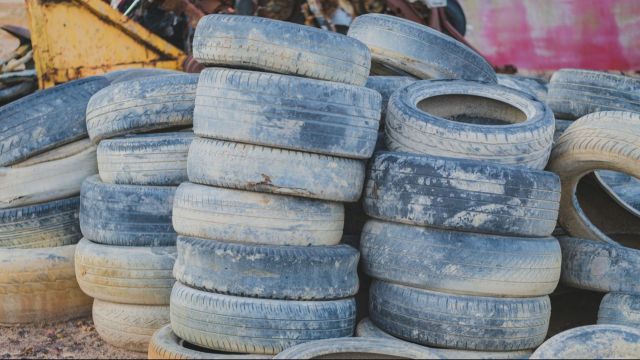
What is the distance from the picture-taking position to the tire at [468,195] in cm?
382

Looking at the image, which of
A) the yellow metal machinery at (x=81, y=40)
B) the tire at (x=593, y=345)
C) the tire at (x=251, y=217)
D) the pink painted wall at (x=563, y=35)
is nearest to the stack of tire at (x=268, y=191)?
the tire at (x=251, y=217)

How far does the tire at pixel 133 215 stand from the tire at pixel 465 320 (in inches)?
48.9

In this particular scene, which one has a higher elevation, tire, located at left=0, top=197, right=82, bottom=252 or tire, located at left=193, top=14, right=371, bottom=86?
tire, located at left=193, top=14, right=371, bottom=86

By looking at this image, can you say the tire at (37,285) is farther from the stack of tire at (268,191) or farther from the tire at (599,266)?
the tire at (599,266)

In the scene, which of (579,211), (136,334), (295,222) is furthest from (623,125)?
(136,334)

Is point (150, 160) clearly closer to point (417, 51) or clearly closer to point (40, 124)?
point (40, 124)

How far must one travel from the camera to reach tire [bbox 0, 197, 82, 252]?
15.6 feet

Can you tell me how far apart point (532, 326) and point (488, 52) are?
8.61m

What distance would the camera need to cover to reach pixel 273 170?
3797 mm

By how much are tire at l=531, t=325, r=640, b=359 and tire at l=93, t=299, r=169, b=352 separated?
6.42ft

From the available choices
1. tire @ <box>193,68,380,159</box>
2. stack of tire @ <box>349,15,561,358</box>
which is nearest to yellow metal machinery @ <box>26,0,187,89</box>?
tire @ <box>193,68,380,159</box>

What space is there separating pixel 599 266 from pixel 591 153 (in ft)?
1.85

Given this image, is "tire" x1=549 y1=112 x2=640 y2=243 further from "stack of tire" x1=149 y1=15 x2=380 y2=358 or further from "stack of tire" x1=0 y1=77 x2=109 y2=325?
"stack of tire" x1=0 y1=77 x2=109 y2=325

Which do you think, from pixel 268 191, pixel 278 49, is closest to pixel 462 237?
pixel 268 191
